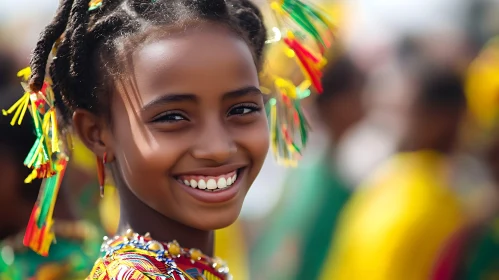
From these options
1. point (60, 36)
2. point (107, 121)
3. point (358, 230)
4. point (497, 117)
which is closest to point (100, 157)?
point (107, 121)

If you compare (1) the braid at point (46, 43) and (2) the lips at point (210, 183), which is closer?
(2) the lips at point (210, 183)

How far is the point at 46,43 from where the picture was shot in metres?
2.74

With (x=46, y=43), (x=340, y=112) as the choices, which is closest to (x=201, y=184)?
(x=46, y=43)

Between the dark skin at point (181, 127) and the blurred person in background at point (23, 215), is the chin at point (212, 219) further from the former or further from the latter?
the blurred person in background at point (23, 215)

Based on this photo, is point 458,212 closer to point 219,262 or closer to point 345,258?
point 345,258

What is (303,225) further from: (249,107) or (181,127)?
(181,127)

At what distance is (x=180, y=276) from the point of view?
2.59 m

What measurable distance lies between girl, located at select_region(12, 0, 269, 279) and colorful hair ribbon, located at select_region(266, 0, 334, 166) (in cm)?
24

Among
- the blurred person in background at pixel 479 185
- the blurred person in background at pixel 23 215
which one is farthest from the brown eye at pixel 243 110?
the blurred person in background at pixel 479 185

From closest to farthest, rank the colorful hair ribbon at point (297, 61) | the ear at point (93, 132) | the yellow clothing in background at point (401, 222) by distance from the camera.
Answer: the ear at point (93, 132), the colorful hair ribbon at point (297, 61), the yellow clothing in background at point (401, 222)

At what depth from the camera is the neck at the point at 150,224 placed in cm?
270

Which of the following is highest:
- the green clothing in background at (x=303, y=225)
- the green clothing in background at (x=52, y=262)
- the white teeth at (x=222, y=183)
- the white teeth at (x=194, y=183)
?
the white teeth at (x=194, y=183)

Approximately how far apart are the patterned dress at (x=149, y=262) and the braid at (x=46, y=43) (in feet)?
1.70

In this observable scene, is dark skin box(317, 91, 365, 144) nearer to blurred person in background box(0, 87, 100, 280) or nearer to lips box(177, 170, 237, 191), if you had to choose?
blurred person in background box(0, 87, 100, 280)
